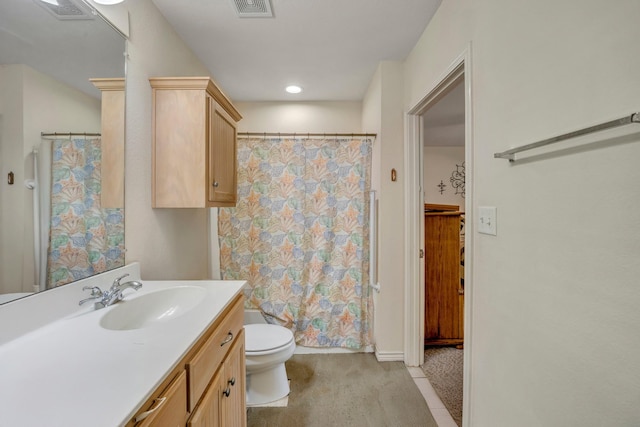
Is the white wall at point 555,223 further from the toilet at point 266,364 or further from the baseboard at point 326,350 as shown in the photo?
the baseboard at point 326,350

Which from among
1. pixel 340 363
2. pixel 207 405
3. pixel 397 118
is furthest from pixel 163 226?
pixel 397 118

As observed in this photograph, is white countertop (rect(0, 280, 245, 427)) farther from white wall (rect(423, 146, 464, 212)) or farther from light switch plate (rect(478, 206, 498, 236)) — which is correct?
white wall (rect(423, 146, 464, 212))

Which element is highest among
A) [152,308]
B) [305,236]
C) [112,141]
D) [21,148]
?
[112,141]

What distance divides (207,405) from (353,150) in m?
2.01

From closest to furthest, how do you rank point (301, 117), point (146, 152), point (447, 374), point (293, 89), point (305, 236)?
point (146, 152) < point (447, 374) < point (305, 236) < point (293, 89) < point (301, 117)

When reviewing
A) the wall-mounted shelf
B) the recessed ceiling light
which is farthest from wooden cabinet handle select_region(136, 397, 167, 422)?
the recessed ceiling light

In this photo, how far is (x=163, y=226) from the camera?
1.67 m

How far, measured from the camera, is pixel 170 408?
2.30 ft

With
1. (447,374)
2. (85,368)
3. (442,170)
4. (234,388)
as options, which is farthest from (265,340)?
(442,170)

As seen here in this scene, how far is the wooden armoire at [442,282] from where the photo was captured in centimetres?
248

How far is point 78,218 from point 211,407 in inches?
34.0

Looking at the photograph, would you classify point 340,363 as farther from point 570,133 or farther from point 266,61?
point 266,61

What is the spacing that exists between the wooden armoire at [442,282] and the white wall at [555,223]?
48.0 inches

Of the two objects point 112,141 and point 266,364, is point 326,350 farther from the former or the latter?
point 112,141
